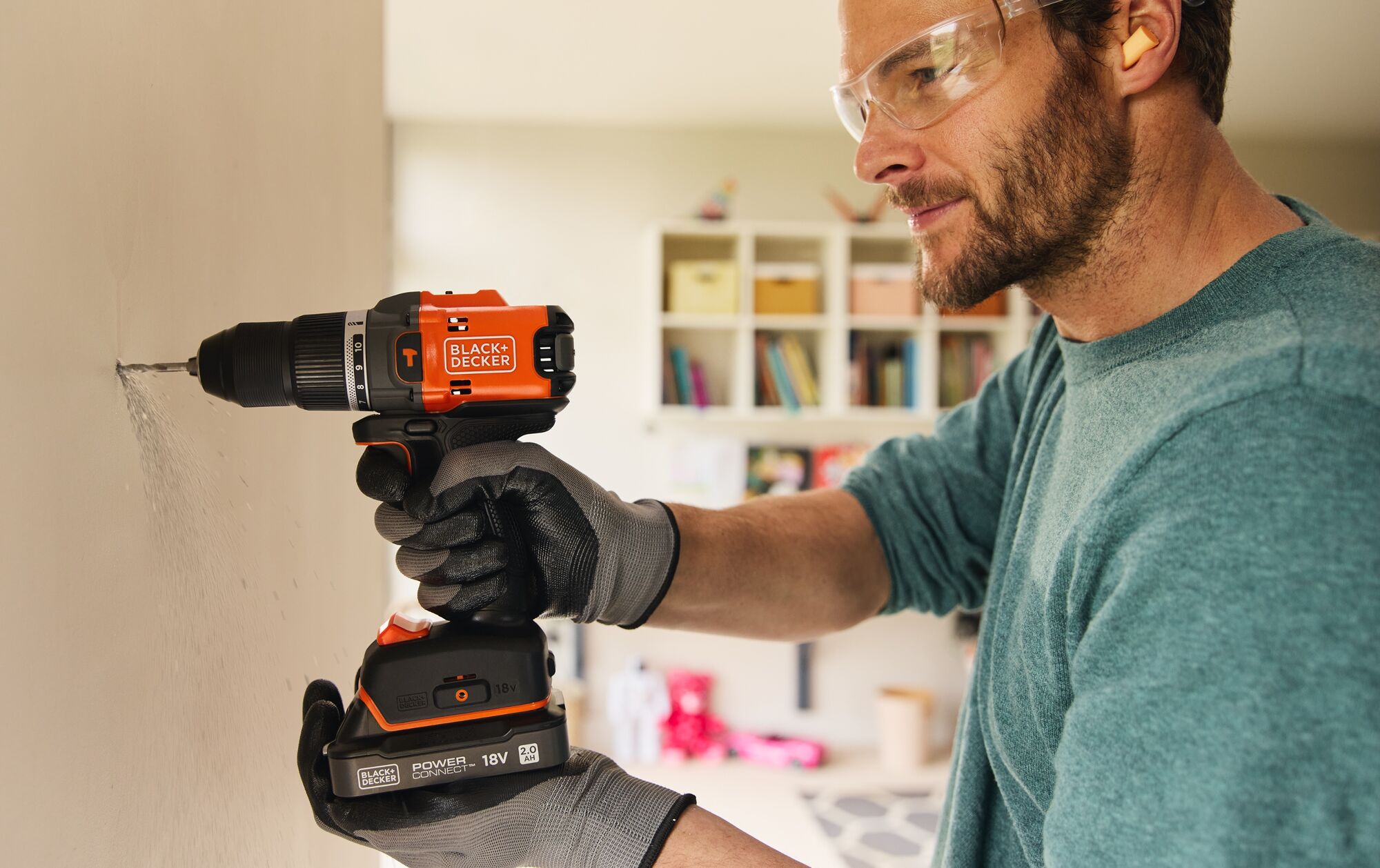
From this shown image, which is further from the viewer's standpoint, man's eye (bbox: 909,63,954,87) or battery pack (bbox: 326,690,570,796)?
man's eye (bbox: 909,63,954,87)

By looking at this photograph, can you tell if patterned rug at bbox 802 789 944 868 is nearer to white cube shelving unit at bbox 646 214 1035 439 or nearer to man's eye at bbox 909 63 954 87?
white cube shelving unit at bbox 646 214 1035 439

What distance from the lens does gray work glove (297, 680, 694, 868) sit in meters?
0.86

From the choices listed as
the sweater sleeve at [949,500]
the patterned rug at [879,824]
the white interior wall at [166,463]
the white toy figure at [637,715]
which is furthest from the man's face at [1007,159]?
the white toy figure at [637,715]

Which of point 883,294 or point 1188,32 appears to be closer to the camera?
point 1188,32

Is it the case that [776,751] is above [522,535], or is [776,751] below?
below

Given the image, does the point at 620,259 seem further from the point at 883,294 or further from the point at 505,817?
the point at 505,817

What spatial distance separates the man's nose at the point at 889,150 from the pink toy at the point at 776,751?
12.1 feet

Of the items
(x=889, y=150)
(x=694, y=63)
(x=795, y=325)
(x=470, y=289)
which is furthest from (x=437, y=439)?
(x=470, y=289)

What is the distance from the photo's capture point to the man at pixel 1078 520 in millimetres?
625

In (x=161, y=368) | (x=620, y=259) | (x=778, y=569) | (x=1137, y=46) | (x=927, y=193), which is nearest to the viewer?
(x=161, y=368)

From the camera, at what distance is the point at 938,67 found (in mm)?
1015

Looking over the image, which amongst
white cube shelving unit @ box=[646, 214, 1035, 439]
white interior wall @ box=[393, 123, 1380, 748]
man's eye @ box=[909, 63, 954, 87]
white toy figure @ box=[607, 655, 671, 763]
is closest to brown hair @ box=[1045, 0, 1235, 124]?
man's eye @ box=[909, 63, 954, 87]

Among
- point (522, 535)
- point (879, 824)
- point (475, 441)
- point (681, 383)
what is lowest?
point (879, 824)

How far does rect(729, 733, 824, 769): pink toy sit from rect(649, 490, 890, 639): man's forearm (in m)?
3.23
